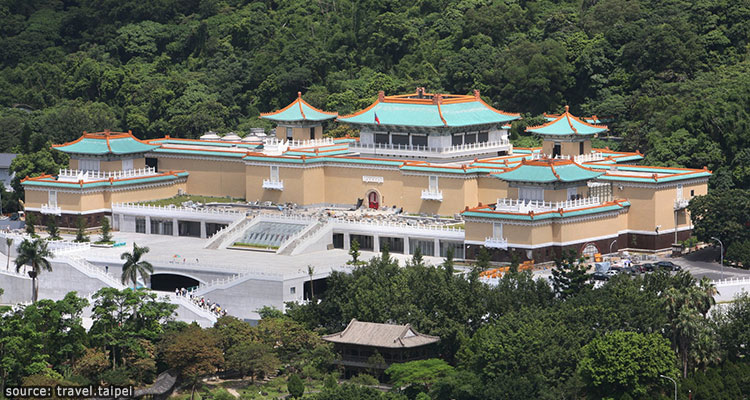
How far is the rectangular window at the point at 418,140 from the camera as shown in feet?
374

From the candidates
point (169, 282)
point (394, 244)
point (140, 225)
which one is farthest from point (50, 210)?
point (394, 244)

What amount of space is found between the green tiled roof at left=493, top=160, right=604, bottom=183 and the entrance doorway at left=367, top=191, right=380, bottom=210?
36.2ft

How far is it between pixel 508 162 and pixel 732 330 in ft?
93.1

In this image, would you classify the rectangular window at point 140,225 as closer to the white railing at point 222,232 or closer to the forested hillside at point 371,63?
the white railing at point 222,232

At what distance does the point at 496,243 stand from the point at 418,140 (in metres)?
15.3

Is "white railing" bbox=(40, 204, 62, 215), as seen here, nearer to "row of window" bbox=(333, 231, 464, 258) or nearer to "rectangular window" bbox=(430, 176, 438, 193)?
"row of window" bbox=(333, 231, 464, 258)

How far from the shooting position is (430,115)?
114 m

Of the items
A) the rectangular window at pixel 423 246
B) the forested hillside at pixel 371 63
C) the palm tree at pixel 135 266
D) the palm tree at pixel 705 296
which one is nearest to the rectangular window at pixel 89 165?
the forested hillside at pixel 371 63

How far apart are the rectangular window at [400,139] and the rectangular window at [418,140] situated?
0.43 meters

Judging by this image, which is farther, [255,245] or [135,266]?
[255,245]

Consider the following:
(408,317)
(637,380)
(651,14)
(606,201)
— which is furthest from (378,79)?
(637,380)

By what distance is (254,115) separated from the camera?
149750mm

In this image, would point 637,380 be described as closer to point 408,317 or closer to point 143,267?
point 408,317

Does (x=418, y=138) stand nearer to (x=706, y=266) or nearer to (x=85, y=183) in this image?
(x=85, y=183)
